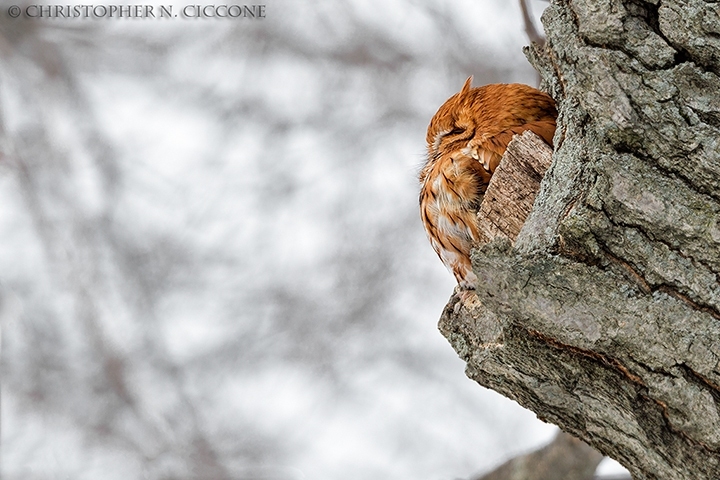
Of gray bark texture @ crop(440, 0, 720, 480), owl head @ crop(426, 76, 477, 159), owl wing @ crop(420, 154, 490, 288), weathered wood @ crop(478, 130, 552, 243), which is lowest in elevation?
gray bark texture @ crop(440, 0, 720, 480)

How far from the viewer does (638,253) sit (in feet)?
5.07

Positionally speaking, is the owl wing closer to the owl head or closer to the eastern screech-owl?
the eastern screech-owl

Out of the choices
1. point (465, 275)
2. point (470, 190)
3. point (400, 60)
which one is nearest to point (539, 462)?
point (465, 275)

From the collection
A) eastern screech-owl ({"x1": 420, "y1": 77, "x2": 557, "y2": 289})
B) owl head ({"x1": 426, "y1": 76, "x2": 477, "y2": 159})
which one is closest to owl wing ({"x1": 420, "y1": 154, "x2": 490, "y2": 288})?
eastern screech-owl ({"x1": 420, "y1": 77, "x2": 557, "y2": 289})

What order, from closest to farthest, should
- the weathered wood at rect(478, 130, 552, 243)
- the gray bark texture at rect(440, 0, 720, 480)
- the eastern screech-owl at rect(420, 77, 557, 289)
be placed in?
1. the gray bark texture at rect(440, 0, 720, 480)
2. the weathered wood at rect(478, 130, 552, 243)
3. the eastern screech-owl at rect(420, 77, 557, 289)

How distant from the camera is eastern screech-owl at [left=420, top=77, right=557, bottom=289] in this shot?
2.26m

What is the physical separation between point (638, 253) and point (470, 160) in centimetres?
82

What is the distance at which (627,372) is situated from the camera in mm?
1565

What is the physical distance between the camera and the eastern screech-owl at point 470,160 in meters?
2.26

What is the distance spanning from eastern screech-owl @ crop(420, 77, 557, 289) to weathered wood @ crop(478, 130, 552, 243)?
0.65ft

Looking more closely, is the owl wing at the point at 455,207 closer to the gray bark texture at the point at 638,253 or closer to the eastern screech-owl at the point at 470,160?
the eastern screech-owl at the point at 470,160

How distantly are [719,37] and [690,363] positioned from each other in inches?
23.6

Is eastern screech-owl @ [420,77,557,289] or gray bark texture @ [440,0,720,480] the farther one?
eastern screech-owl @ [420,77,557,289]

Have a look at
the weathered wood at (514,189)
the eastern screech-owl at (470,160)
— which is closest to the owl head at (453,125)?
the eastern screech-owl at (470,160)
